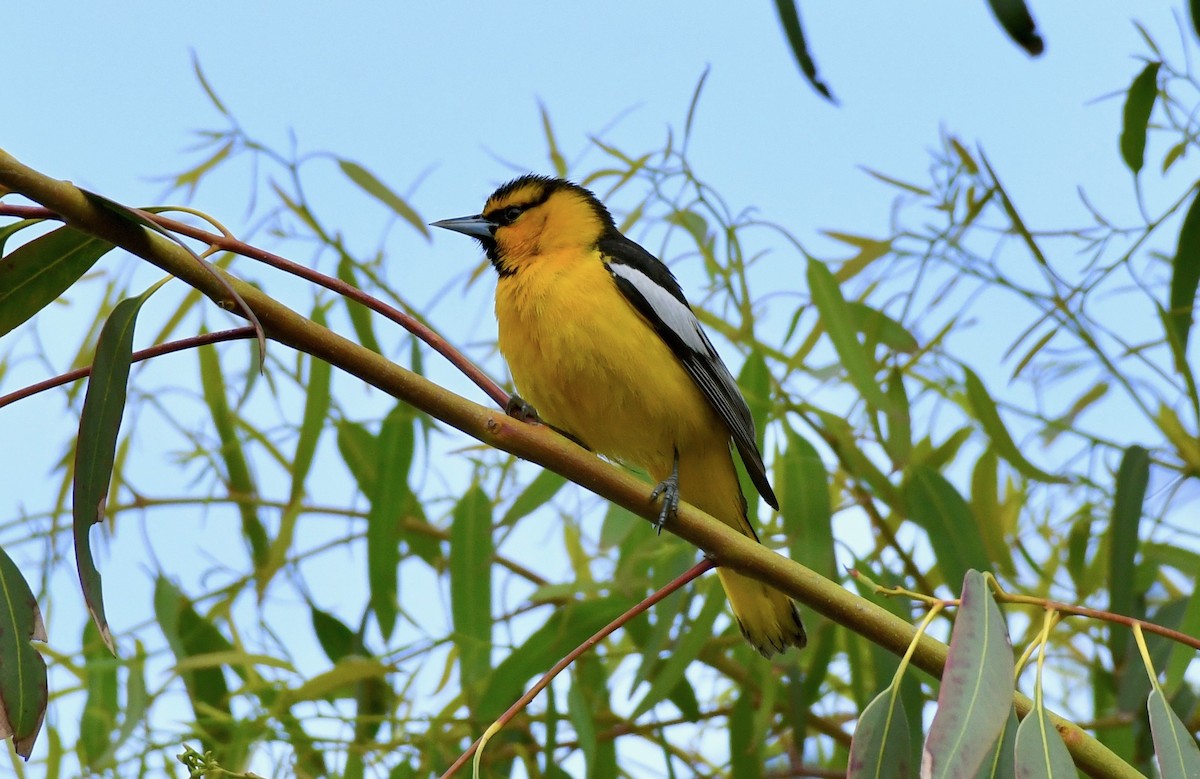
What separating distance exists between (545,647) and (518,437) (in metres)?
0.96

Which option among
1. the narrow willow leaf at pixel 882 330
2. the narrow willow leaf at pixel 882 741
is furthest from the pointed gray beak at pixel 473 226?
the narrow willow leaf at pixel 882 741

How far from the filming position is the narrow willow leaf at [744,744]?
2229 millimetres

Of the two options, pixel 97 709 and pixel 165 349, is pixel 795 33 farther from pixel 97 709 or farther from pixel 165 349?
pixel 97 709

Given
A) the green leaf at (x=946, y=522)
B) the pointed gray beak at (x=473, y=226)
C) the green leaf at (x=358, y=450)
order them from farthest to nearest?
the pointed gray beak at (x=473, y=226)
the green leaf at (x=358, y=450)
the green leaf at (x=946, y=522)

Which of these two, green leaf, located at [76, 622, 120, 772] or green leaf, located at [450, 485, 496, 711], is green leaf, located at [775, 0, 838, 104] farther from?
green leaf, located at [76, 622, 120, 772]

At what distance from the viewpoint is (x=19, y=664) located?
46.0 inches

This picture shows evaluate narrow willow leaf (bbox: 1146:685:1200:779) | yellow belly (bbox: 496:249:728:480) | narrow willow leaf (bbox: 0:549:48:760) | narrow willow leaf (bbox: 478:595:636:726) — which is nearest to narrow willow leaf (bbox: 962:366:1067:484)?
yellow belly (bbox: 496:249:728:480)

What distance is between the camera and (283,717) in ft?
7.20

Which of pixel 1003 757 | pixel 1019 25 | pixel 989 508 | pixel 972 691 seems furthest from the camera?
pixel 989 508

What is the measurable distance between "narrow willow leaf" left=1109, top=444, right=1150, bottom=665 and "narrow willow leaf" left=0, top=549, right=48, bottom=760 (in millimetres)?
1503

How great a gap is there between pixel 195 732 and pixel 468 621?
0.51 m

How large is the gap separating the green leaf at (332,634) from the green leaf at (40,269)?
1403 mm

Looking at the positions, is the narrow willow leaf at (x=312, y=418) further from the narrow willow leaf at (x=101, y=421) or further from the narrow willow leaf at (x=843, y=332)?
the narrow willow leaf at (x=101, y=421)

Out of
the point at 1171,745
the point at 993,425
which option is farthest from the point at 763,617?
the point at 1171,745
